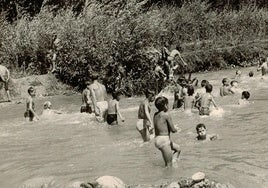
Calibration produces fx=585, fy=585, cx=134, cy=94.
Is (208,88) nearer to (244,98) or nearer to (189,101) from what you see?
(189,101)

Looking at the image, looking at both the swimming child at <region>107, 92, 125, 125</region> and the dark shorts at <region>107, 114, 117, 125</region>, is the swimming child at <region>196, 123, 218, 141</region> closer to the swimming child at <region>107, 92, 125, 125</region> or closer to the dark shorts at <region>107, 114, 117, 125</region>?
the swimming child at <region>107, 92, 125, 125</region>

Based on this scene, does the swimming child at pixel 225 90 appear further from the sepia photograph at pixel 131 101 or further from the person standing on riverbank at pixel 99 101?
the person standing on riverbank at pixel 99 101

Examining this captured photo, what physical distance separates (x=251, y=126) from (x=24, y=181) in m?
6.82

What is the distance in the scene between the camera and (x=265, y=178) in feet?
33.5

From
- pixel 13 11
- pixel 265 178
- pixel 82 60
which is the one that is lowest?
pixel 265 178

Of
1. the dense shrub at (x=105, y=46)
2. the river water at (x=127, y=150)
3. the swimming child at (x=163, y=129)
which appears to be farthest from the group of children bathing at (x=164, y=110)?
the dense shrub at (x=105, y=46)

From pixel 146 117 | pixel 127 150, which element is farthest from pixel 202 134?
pixel 127 150

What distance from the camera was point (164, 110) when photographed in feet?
35.4

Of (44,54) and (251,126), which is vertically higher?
(44,54)

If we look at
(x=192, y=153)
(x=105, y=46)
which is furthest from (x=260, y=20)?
(x=192, y=153)

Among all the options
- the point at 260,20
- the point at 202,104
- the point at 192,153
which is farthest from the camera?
the point at 260,20

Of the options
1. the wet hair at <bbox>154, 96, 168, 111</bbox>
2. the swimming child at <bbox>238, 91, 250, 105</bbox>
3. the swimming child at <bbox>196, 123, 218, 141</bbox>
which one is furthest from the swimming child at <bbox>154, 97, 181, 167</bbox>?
the swimming child at <bbox>238, 91, 250, 105</bbox>

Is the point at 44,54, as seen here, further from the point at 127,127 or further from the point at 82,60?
the point at 127,127

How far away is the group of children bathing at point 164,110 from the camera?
419 inches
